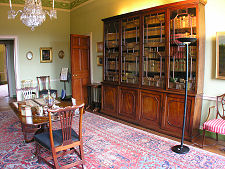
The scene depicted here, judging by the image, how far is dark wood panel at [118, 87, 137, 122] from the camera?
183 inches

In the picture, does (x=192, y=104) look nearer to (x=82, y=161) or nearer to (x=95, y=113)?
(x=82, y=161)

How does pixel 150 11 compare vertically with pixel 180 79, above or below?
above

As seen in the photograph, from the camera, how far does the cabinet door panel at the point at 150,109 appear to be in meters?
4.18

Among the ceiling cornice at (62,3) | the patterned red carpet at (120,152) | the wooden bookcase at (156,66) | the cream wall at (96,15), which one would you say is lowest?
the patterned red carpet at (120,152)

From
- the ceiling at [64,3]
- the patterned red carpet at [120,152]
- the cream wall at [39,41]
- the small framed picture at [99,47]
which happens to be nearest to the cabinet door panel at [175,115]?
the patterned red carpet at [120,152]

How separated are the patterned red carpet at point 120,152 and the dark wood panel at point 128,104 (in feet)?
1.41

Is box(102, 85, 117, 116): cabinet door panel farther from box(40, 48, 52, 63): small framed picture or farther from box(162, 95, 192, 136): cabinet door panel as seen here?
box(40, 48, 52, 63): small framed picture

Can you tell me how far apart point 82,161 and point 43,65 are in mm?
5393

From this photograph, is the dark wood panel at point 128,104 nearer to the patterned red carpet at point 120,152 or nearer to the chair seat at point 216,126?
the patterned red carpet at point 120,152

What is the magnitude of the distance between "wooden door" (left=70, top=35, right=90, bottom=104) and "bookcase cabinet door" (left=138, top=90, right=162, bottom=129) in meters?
2.53

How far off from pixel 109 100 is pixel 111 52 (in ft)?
4.28

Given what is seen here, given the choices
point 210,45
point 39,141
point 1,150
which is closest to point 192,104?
point 210,45

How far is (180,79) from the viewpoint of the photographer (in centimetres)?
387

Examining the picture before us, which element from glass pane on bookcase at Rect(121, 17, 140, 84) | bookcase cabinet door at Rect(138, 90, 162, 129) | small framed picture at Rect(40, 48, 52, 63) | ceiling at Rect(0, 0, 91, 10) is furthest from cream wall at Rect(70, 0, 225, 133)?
small framed picture at Rect(40, 48, 52, 63)
